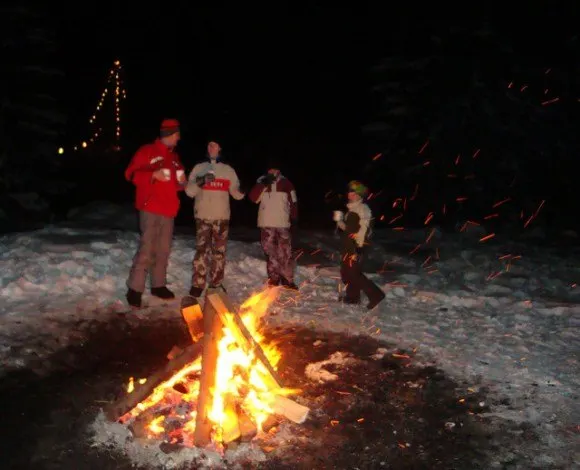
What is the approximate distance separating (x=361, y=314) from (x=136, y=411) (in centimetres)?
383

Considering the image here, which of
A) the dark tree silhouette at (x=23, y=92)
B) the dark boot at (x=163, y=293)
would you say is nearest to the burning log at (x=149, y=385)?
the dark boot at (x=163, y=293)

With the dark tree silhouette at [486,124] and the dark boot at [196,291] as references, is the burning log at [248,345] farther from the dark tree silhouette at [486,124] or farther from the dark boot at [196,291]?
the dark tree silhouette at [486,124]

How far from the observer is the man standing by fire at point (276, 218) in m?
8.77

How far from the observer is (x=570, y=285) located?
10.4 meters

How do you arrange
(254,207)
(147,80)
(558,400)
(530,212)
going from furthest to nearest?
(147,80), (254,207), (530,212), (558,400)

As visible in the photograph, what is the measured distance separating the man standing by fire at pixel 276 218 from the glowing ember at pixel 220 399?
3877 mm

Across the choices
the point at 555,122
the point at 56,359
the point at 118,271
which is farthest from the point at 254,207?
the point at 56,359

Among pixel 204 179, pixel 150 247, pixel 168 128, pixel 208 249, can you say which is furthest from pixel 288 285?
pixel 168 128

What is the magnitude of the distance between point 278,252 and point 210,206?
1.48 m

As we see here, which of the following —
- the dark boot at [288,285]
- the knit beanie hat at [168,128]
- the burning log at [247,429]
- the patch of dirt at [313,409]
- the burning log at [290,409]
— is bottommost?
the patch of dirt at [313,409]

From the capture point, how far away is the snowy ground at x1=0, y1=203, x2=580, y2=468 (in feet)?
18.8

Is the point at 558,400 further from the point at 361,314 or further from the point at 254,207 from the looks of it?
the point at 254,207

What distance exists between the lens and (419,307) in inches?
331

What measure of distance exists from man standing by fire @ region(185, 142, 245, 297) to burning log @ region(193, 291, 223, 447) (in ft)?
10.8
